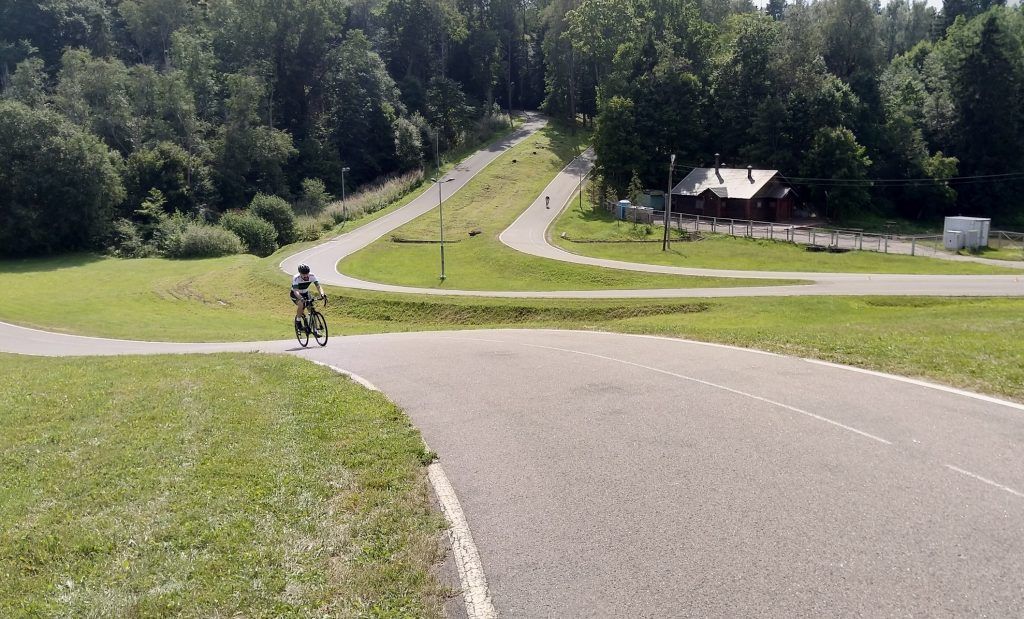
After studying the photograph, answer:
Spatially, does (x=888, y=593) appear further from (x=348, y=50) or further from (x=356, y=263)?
(x=348, y=50)

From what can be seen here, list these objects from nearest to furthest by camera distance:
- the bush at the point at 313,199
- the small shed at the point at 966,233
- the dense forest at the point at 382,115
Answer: the small shed at the point at 966,233, the dense forest at the point at 382,115, the bush at the point at 313,199

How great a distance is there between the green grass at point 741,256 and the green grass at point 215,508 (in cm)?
3865

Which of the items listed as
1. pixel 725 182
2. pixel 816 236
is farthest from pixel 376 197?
pixel 816 236

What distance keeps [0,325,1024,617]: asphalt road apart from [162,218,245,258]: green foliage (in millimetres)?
54983

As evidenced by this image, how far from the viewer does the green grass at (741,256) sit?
43312mm

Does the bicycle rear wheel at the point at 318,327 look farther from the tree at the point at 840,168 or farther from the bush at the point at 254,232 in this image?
the tree at the point at 840,168

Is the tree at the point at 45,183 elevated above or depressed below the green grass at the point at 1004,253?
above

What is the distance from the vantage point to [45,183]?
6159 cm

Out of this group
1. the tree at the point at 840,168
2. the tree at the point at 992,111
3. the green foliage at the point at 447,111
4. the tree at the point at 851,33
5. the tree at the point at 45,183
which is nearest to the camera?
the tree at the point at 45,183

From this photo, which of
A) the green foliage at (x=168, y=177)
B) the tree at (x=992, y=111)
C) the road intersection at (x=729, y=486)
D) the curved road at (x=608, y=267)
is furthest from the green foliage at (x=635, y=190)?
the road intersection at (x=729, y=486)

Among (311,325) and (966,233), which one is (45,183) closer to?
(311,325)

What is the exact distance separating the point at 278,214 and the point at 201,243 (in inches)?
369

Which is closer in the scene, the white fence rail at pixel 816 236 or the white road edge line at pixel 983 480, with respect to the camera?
the white road edge line at pixel 983 480

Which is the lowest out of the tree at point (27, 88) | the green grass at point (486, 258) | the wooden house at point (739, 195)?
the green grass at point (486, 258)
